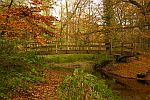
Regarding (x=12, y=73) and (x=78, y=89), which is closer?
(x=78, y=89)

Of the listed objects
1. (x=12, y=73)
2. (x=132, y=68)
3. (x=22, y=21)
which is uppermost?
(x=22, y=21)

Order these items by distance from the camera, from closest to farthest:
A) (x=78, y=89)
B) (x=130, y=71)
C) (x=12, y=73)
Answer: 1. (x=78, y=89)
2. (x=12, y=73)
3. (x=130, y=71)

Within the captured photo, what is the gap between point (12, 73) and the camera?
1059cm

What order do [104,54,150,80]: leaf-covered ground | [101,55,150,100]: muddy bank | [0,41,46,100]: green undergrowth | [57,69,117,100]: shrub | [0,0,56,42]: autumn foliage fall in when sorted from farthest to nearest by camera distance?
[104,54,150,80]: leaf-covered ground
[101,55,150,100]: muddy bank
[0,0,56,42]: autumn foliage
[0,41,46,100]: green undergrowth
[57,69,117,100]: shrub

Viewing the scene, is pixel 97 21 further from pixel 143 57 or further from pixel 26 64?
pixel 26 64

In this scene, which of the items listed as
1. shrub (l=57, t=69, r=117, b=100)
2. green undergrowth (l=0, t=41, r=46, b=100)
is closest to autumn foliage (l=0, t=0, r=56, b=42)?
green undergrowth (l=0, t=41, r=46, b=100)

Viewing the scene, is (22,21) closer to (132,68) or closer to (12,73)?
(12,73)

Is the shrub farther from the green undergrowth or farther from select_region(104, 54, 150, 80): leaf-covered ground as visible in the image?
select_region(104, 54, 150, 80): leaf-covered ground

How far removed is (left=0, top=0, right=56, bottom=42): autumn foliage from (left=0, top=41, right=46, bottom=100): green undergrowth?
26.3 inches

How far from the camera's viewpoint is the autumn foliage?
1226 cm

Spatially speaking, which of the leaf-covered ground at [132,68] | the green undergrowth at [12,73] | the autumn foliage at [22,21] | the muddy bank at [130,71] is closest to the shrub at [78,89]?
the green undergrowth at [12,73]

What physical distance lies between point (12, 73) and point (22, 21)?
308 cm

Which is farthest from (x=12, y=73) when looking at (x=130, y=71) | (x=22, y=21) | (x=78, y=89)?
(x=130, y=71)

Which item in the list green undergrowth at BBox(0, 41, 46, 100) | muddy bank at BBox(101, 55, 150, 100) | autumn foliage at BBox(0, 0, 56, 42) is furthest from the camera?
muddy bank at BBox(101, 55, 150, 100)
